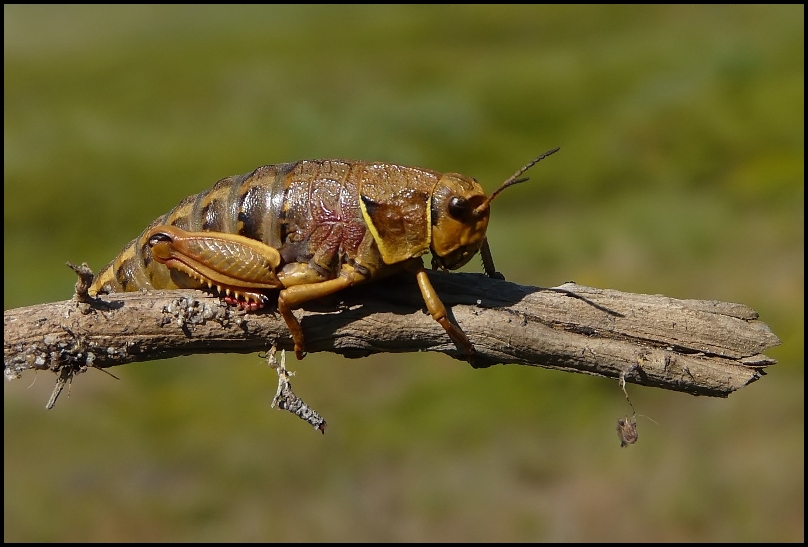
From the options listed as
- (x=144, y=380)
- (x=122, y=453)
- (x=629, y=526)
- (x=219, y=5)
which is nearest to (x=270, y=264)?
(x=629, y=526)

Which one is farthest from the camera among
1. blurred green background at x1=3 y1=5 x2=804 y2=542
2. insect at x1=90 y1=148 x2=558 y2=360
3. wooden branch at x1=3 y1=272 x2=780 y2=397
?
blurred green background at x1=3 y1=5 x2=804 y2=542

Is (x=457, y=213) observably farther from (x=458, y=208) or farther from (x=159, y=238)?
(x=159, y=238)

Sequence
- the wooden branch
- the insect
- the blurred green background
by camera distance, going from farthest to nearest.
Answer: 1. the blurred green background
2. the insect
3. the wooden branch

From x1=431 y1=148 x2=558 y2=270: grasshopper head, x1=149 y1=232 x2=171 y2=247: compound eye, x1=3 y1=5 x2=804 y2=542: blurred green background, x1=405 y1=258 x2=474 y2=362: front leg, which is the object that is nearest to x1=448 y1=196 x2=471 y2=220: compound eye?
x1=431 y1=148 x2=558 y2=270: grasshopper head

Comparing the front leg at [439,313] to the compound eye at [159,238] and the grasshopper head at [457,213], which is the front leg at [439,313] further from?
the compound eye at [159,238]

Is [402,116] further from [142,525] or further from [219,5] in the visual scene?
[219,5]

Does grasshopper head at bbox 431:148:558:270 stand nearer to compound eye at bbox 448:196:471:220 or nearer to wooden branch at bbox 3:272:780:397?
compound eye at bbox 448:196:471:220
